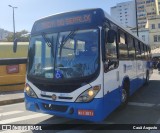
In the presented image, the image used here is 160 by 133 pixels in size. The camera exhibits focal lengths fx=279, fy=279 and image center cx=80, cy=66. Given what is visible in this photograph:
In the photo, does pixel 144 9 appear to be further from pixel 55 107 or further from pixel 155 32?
pixel 55 107

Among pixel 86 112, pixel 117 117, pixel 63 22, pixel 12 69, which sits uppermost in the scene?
pixel 63 22

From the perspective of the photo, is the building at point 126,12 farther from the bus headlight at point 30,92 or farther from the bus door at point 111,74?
the bus headlight at point 30,92

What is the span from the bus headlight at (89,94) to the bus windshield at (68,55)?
1.23ft

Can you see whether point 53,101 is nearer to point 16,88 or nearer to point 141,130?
point 141,130

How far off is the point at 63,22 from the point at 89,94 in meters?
2.11

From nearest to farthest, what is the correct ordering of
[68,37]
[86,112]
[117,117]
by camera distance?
[86,112] < [68,37] < [117,117]

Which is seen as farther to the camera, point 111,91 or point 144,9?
point 144,9

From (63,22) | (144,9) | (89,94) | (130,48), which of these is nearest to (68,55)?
(63,22)

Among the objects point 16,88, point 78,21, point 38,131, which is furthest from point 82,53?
point 16,88

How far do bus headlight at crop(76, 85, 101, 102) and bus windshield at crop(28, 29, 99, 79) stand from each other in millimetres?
376

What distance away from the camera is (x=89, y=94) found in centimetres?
663

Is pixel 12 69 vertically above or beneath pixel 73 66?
beneath

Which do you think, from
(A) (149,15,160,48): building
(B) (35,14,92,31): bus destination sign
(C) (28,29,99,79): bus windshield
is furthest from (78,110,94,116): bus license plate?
(A) (149,15,160,48): building

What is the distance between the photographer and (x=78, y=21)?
7234 mm
